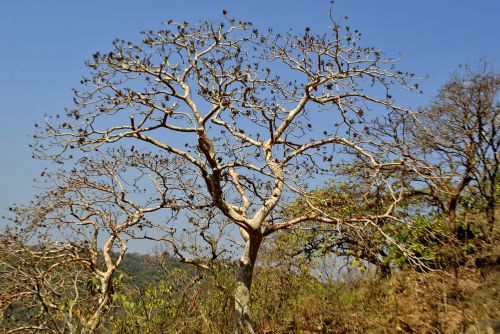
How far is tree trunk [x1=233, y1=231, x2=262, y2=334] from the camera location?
801cm

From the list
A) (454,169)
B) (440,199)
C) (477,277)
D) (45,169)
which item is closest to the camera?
(477,277)

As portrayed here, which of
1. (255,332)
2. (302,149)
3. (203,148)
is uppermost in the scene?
(302,149)

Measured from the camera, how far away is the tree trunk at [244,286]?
8.01m

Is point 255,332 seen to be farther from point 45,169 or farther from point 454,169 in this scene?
point 454,169

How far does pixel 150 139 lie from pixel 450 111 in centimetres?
935

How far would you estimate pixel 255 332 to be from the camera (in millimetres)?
8445

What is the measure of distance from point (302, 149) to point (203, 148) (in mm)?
2988

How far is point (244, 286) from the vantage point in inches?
352

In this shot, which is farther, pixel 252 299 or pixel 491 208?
pixel 491 208

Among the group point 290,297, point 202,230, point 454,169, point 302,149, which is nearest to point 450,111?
point 454,169

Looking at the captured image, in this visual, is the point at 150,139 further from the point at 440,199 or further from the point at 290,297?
the point at 440,199

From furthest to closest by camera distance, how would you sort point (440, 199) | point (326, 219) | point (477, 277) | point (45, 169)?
point (440, 199) → point (45, 169) → point (326, 219) → point (477, 277)

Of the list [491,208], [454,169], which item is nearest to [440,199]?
[454,169]

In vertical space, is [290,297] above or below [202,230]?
below
